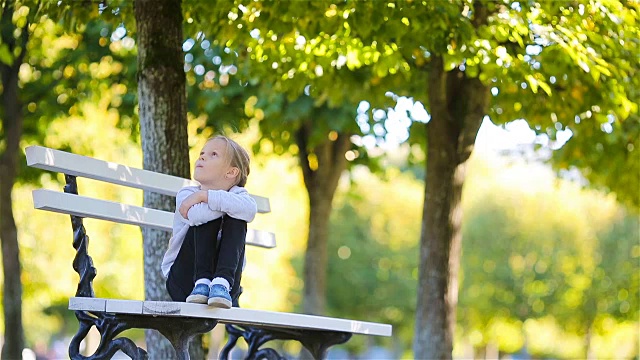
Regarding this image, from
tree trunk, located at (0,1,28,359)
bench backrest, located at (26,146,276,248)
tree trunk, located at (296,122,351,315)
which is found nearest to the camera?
bench backrest, located at (26,146,276,248)

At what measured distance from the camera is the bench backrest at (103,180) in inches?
216

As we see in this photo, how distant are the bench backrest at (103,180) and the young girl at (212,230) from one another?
0.46 m

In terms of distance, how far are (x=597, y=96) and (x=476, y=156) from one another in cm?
4718

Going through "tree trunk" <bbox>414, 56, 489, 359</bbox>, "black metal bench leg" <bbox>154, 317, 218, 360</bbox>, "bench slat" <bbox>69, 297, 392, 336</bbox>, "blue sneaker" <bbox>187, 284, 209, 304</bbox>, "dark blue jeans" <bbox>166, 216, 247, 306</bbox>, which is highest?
"tree trunk" <bbox>414, 56, 489, 359</bbox>

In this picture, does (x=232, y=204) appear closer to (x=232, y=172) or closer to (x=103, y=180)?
(x=232, y=172)

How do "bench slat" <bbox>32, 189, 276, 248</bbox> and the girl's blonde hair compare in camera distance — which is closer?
"bench slat" <bbox>32, 189, 276, 248</bbox>

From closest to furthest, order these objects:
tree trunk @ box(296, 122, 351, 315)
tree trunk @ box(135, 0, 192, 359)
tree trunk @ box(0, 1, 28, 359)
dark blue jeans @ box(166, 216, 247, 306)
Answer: dark blue jeans @ box(166, 216, 247, 306)
tree trunk @ box(135, 0, 192, 359)
tree trunk @ box(0, 1, 28, 359)
tree trunk @ box(296, 122, 351, 315)

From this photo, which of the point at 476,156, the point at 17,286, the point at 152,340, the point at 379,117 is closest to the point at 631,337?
the point at 476,156

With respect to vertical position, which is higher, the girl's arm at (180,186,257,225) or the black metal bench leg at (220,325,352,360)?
the girl's arm at (180,186,257,225)

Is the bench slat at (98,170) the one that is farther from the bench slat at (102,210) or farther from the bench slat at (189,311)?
the bench slat at (189,311)

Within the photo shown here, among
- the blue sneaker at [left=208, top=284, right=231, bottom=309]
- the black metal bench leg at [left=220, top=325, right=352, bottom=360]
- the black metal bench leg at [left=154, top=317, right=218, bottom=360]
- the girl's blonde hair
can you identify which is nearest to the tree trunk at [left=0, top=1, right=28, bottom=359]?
the black metal bench leg at [left=220, top=325, right=352, bottom=360]

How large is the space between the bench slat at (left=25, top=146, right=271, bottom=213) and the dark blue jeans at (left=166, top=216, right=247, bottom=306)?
2.25 ft

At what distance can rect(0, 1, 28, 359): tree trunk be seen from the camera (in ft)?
39.1

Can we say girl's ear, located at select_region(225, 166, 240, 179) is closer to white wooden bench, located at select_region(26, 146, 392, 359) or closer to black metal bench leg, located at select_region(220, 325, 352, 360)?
white wooden bench, located at select_region(26, 146, 392, 359)
